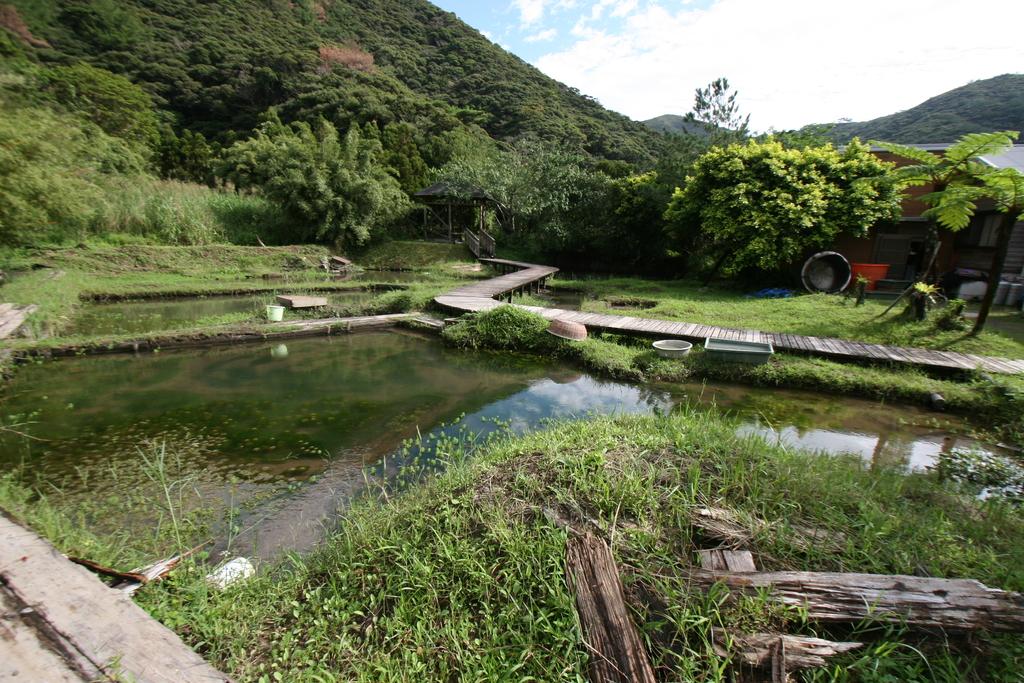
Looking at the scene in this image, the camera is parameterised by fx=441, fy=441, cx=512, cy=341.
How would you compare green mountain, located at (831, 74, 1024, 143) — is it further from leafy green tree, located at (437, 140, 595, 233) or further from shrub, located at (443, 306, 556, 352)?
shrub, located at (443, 306, 556, 352)

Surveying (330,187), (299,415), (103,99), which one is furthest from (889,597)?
(103,99)

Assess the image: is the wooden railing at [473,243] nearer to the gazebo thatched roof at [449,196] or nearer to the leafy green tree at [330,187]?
Result: the gazebo thatched roof at [449,196]

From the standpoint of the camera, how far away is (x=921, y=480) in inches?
137

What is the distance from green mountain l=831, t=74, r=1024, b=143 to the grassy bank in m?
23.5

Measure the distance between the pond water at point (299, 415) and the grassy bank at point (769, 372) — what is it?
30 cm

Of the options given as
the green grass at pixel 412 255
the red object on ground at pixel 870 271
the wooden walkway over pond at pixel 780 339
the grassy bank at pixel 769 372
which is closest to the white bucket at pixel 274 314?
the wooden walkway over pond at pixel 780 339

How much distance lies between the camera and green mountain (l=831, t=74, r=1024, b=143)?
2575cm

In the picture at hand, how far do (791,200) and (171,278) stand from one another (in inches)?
694

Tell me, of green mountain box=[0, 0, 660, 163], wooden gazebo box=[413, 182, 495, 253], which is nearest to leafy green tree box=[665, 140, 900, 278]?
wooden gazebo box=[413, 182, 495, 253]

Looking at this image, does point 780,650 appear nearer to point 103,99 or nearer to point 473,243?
point 473,243

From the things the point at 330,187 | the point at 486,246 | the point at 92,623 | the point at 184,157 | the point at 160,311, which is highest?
the point at 184,157

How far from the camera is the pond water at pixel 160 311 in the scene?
28.1 ft

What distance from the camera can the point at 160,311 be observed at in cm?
1030

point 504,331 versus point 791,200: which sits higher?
point 791,200
